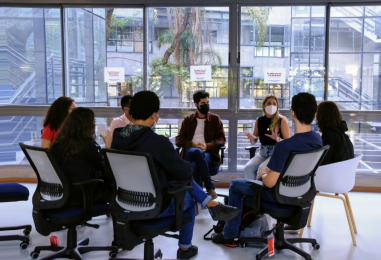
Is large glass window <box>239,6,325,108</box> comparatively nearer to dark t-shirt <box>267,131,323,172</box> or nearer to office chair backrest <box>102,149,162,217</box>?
dark t-shirt <box>267,131,323,172</box>

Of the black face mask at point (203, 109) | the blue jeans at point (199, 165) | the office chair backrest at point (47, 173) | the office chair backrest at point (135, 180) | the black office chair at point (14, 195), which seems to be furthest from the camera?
the black face mask at point (203, 109)

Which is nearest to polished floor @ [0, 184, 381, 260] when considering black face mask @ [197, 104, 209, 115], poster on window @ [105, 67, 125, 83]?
black face mask @ [197, 104, 209, 115]

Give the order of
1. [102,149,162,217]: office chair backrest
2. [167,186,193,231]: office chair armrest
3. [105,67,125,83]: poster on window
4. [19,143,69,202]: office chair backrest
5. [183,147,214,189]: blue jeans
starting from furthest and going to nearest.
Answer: [105,67,125,83]: poster on window
[183,147,214,189]: blue jeans
[19,143,69,202]: office chair backrest
[167,186,193,231]: office chair armrest
[102,149,162,217]: office chair backrest

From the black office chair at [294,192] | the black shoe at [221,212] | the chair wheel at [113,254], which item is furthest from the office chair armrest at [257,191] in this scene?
the chair wheel at [113,254]

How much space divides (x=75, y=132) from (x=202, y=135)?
2.09 metres

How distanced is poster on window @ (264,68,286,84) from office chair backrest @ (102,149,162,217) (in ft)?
12.0

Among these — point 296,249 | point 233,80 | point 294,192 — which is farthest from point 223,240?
point 233,80

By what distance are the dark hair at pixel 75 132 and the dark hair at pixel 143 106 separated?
1.83 ft

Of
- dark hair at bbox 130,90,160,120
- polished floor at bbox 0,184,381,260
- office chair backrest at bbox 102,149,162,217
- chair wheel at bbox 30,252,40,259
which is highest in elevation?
dark hair at bbox 130,90,160,120

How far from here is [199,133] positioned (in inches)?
191

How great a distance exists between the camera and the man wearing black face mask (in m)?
4.53

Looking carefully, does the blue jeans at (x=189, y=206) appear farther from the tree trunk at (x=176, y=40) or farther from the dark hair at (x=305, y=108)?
the tree trunk at (x=176, y=40)

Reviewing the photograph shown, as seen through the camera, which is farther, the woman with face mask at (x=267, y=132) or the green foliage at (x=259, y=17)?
the green foliage at (x=259, y=17)

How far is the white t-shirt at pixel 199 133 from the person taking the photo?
15.9 feet
